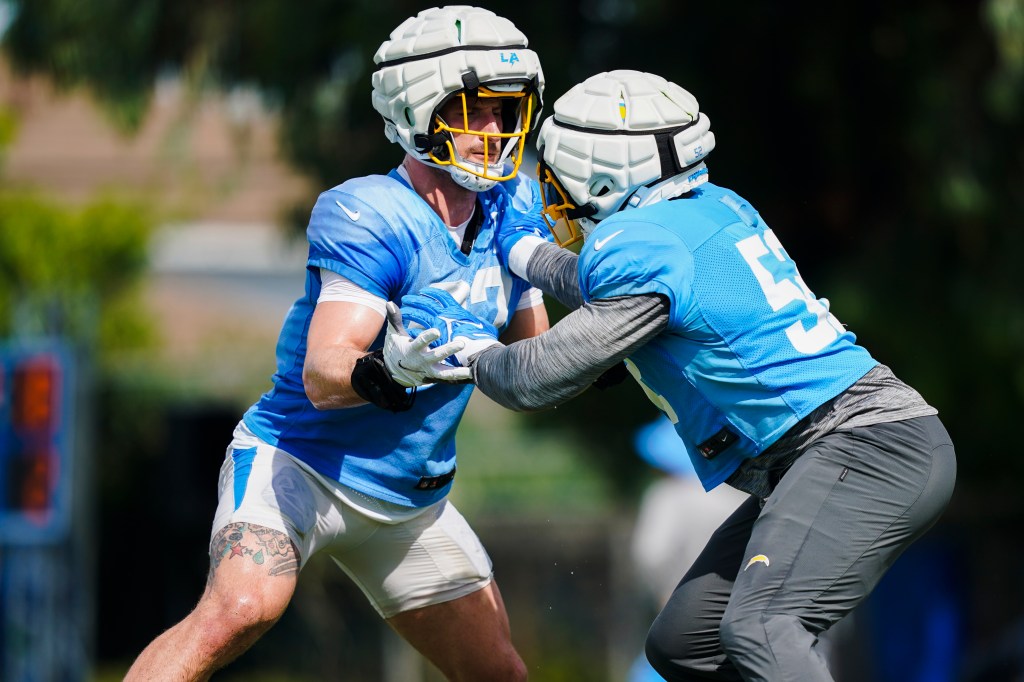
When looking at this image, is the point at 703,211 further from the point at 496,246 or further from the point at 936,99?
the point at 936,99

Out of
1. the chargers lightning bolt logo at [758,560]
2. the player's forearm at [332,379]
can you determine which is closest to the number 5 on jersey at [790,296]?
the chargers lightning bolt logo at [758,560]

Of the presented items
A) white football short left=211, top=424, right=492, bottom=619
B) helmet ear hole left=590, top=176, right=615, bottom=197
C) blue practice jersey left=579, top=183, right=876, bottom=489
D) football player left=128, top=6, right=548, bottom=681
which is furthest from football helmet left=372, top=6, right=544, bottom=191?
white football short left=211, top=424, right=492, bottom=619

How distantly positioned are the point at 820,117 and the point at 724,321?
220 inches

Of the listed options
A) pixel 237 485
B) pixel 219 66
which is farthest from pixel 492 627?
pixel 219 66

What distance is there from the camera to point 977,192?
25.0ft

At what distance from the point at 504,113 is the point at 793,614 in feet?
5.19

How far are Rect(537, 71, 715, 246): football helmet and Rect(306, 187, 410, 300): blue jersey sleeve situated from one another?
0.45m

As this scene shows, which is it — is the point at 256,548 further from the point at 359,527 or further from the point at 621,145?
the point at 621,145

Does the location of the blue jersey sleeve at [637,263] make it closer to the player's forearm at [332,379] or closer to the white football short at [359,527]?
the player's forearm at [332,379]

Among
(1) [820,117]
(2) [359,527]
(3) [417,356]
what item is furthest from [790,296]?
(1) [820,117]

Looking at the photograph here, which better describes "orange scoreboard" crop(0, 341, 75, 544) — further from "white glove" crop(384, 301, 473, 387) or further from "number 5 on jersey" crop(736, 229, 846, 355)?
"number 5 on jersey" crop(736, 229, 846, 355)

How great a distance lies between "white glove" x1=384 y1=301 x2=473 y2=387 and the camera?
11.2 feet

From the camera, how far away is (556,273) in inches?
158

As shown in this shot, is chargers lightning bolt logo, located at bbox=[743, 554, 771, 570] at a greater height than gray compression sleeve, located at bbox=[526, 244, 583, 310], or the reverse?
gray compression sleeve, located at bbox=[526, 244, 583, 310]
